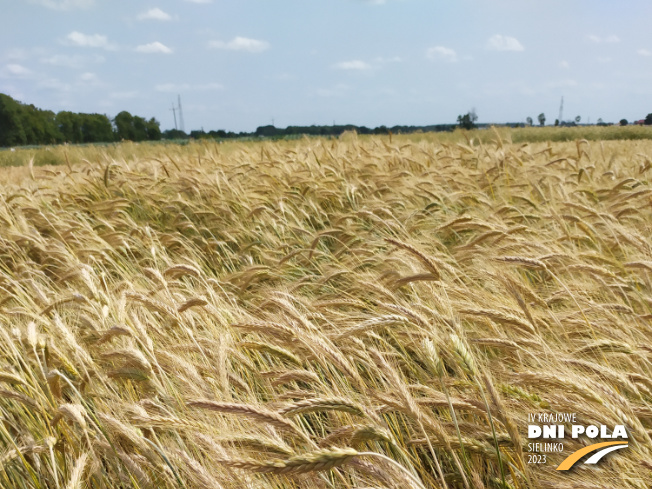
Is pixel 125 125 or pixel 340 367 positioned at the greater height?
pixel 125 125

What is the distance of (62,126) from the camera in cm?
6581

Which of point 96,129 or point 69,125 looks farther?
point 96,129

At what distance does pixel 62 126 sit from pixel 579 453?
77814mm

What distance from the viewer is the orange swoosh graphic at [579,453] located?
998 millimetres

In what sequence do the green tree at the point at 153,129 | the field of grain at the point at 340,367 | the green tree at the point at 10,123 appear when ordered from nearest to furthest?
the field of grain at the point at 340,367
the green tree at the point at 10,123
the green tree at the point at 153,129

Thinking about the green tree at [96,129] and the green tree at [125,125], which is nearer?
the green tree at [125,125]

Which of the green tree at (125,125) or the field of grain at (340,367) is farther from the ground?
the green tree at (125,125)

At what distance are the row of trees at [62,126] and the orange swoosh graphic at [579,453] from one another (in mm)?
61729

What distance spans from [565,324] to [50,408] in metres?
1.71

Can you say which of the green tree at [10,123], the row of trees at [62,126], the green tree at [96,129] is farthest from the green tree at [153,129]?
the green tree at [10,123]

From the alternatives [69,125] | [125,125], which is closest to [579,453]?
[125,125]

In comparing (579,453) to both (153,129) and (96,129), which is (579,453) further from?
(96,129)

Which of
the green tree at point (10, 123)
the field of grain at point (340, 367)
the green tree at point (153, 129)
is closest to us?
the field of grain at point (340, 367)

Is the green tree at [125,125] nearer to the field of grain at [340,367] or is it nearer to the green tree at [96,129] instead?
the green tree at [96,129]
